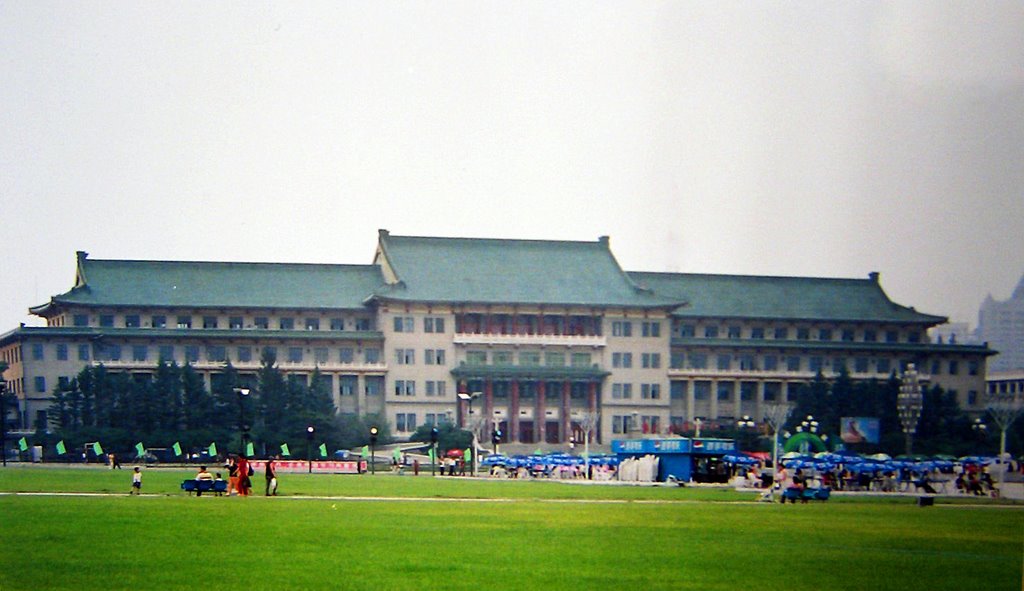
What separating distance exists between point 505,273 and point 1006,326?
63.1m

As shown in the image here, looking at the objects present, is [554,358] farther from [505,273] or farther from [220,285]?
[220,285]

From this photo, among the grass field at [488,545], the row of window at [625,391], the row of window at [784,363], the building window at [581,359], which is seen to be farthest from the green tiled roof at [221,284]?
the grass field at [488,545]

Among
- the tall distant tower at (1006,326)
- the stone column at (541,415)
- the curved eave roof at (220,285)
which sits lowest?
the stone column at (541,415)

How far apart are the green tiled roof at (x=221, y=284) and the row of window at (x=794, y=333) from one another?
68.0ft

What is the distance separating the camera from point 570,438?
94.1 m

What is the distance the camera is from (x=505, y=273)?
9969 cm

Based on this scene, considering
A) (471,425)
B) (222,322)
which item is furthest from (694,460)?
(222,322)

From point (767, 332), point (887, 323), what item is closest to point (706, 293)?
point (767, 332)

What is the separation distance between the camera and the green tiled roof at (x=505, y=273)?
98.1m

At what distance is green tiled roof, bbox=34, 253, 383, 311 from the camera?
9344 centimetres

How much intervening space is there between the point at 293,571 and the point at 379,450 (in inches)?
2564

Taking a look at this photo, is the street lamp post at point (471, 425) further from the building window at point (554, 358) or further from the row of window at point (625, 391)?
the row of window at point (625, 391)

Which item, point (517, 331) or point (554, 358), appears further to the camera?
point (554, 358)

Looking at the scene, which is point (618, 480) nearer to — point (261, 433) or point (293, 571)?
point (261, 433)
